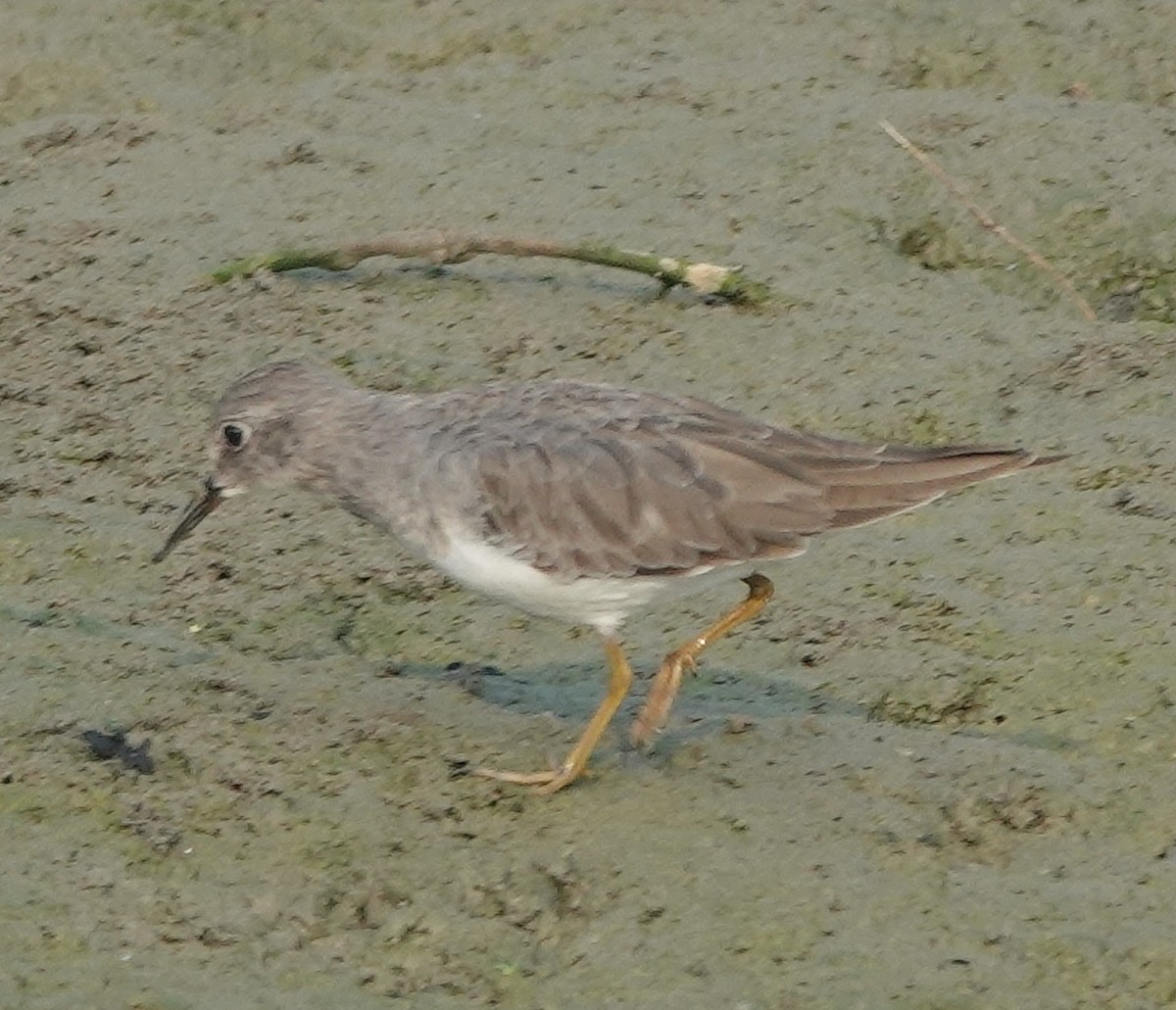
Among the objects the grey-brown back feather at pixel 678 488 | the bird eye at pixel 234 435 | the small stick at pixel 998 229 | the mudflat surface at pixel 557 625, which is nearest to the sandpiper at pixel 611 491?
the grey-brown back feather at pixel 678 488

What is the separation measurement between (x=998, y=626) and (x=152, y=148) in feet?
16.8

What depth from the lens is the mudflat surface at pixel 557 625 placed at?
16.9 feet

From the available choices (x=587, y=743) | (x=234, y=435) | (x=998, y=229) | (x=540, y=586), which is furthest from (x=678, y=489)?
(x=998, y=229)

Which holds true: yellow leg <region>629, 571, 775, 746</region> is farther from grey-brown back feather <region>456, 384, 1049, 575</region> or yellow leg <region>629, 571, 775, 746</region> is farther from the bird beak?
the bird beak

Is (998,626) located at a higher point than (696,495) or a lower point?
lower

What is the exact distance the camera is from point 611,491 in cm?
612

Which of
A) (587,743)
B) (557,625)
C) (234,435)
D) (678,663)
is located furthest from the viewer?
(557,625)

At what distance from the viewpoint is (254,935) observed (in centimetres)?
507

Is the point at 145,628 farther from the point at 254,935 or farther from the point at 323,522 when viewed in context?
the point at 254,935

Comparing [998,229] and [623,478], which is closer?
[623,478]

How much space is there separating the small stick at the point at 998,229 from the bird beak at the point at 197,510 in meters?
3.61

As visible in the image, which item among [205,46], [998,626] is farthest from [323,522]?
[205,46]

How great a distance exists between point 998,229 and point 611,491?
3.37 meters

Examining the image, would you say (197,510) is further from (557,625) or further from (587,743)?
(587,743)
